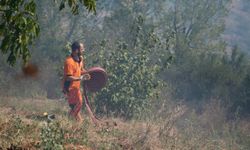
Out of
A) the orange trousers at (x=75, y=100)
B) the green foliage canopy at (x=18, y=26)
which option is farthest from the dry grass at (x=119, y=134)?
the green foliage canopy at (x=18, y=26)

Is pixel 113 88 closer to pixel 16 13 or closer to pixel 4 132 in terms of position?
pixel 4 132

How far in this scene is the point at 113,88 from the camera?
46.2 feet

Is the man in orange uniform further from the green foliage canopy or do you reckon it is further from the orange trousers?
the green foliage canopy

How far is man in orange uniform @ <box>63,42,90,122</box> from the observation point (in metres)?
11.2

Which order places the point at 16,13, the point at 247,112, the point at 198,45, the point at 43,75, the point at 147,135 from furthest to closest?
the point at 198,45 < the point at 43,75 < the point at 247,112 < the point at 147,135 < the point at 16,13

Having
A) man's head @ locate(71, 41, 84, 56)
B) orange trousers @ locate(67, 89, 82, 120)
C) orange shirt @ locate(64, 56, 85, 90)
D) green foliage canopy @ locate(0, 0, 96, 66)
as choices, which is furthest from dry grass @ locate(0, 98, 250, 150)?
green foliage canopy @ locate(0, 0, 96, 66)

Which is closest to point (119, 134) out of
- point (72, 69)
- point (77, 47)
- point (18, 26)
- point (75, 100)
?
point (75, 100)

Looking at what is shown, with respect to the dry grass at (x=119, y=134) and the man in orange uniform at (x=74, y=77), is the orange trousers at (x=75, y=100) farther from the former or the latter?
the dry grass at (x=119, y=134)

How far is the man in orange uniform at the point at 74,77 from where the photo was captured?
11.2 metres

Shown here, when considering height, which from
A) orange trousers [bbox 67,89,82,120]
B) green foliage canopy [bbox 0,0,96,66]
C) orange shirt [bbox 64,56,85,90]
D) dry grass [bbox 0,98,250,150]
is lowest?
dry grass [bbox 0,98,250,150]

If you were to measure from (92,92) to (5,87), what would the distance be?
19.7 feet

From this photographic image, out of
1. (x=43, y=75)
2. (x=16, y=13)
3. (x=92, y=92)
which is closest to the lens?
(x=16, y=13)

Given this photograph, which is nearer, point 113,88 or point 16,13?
point 16,13

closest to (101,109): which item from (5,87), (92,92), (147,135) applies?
(92,92)
